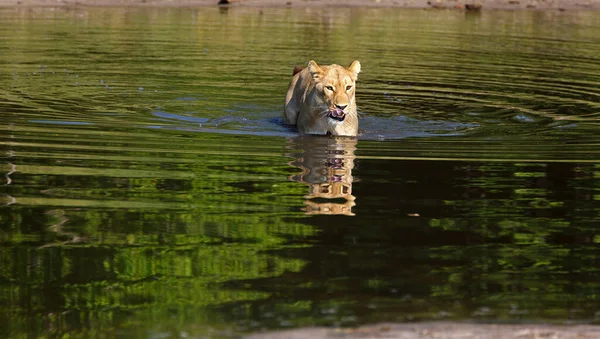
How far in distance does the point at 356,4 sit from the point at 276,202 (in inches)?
1085

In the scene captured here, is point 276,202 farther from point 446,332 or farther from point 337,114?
point 446,332

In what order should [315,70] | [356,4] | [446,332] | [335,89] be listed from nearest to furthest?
[446,332] < [335,89] < [315,70] < [356,4]

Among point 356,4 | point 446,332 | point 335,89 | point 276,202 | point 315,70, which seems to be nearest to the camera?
point 446,332

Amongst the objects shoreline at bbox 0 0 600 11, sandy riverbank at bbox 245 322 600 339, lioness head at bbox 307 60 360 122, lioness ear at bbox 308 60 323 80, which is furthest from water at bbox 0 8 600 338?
shoreline at bbox 0 0 600 11

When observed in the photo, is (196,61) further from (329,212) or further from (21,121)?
(329,212)

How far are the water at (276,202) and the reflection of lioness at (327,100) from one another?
27cm

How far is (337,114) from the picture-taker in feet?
39.0

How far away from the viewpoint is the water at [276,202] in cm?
613

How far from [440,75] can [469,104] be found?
3932 millimetres

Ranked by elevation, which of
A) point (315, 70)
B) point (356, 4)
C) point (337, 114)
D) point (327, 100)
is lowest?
point (337, 114)

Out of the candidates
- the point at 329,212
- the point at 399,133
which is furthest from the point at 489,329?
the point at 399,133

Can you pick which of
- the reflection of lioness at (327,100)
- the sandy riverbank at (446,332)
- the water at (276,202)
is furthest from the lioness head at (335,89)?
the sandy riverbank at (446,332)

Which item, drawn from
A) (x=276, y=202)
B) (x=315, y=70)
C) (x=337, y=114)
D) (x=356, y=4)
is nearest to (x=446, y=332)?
(x=276, y=202)

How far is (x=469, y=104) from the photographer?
1612 centimetres
